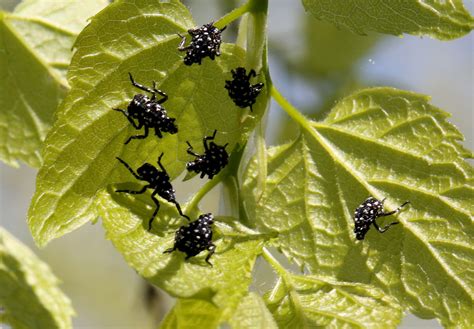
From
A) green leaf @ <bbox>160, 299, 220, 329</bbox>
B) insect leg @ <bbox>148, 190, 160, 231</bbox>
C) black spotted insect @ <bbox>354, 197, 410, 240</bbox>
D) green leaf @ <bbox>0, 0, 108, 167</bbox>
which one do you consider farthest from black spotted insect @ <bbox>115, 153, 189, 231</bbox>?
green leaf @ <bbox>0, 0, 108, 167</bbox>

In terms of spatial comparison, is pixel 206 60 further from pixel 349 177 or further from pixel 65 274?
pixel 65 274

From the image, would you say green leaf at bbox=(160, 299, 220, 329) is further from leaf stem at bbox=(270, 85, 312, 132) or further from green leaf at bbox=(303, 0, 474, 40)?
green leaf at bbox=(303, 0, 474, 40)

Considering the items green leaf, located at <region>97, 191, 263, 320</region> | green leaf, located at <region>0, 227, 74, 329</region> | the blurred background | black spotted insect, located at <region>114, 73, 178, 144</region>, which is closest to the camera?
green leaf, located at <region>97, 191, 263, 320</region>

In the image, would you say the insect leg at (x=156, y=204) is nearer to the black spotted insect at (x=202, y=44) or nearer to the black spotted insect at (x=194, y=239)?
the black spotted insect at (x=194, y=239)

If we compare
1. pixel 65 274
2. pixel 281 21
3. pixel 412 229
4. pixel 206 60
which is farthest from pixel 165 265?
pixel 65 274

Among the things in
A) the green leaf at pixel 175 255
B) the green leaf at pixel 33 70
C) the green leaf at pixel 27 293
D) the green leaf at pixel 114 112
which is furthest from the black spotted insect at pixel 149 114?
the green leaf at pixel 27 293

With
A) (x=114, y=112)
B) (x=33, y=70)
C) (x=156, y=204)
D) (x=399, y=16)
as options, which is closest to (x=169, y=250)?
(x=156, y=204)

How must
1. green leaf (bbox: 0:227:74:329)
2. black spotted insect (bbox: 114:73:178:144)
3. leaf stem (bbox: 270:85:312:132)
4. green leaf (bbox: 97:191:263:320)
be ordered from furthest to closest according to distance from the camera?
1. green leaf (bbox: 0:227:74:329)
2. leaf stem (bbox: 270:85:312:132)
3. black spotted insect (bbox: 114:73:178:144)
4. green leaf (bbox: 97:191:263:320)

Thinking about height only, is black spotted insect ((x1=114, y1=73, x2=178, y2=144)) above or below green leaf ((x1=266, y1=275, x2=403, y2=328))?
above
